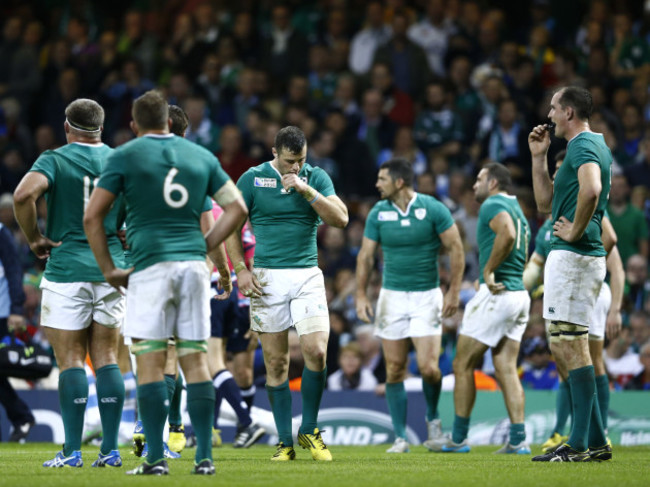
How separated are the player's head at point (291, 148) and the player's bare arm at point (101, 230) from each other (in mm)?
2271

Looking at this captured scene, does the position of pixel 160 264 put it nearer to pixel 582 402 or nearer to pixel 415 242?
pixel 582 402

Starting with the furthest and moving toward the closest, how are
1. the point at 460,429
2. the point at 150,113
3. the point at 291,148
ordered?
1. the point at 460,429
2. the point at 291,148
3. the point at 150,113

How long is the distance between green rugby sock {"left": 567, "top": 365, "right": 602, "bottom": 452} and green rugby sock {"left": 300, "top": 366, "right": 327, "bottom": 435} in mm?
2018

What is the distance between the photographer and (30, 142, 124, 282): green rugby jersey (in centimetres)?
774

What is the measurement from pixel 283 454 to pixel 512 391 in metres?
2.91

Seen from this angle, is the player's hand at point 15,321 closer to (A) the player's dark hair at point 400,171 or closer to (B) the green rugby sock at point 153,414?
(A) the player's dark hair at point 400,171

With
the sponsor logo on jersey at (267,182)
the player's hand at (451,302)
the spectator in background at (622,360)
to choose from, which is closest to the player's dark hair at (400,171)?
the player's hand at (451,302)

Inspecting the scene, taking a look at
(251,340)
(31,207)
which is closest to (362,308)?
(251,340)

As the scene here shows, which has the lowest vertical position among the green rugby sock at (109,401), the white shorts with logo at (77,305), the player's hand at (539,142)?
the green rugby sock at (109,401)

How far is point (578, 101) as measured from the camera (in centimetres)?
830

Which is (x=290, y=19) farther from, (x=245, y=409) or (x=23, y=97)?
(x=245, y=409)

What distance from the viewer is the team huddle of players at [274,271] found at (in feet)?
22.3

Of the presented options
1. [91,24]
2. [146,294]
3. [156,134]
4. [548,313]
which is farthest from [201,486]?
[91,24]

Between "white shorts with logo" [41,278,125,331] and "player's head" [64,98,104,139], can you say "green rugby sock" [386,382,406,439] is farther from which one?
"player's head" [64,98,104,139]
